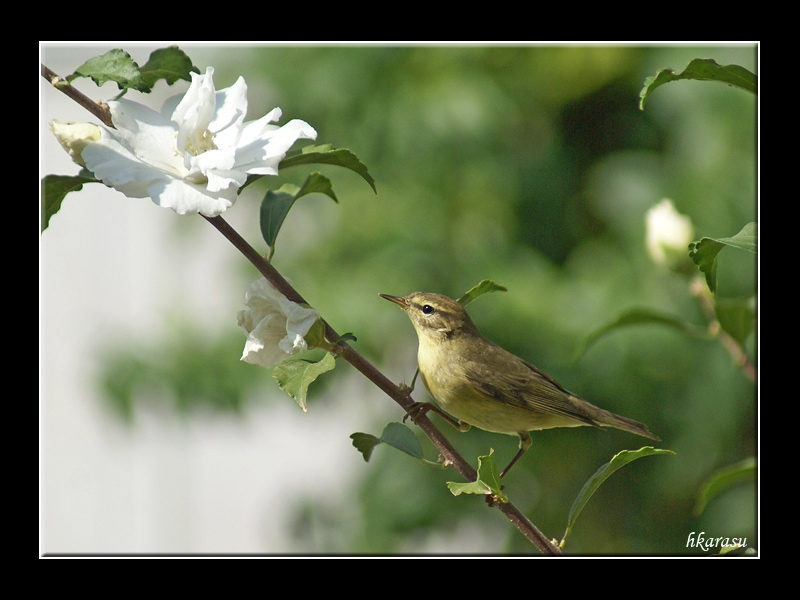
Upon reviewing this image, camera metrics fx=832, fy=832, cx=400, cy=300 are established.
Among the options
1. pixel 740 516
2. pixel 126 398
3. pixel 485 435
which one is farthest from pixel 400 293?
pixel 740 516

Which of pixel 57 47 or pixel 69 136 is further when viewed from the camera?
pixel 57 47

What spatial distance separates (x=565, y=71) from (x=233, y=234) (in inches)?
124

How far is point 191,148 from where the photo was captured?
1184 millimetres

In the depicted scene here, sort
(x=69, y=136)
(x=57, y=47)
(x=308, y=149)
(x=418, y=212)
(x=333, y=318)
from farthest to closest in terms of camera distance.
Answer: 1. (x=418, y=212)
2. (x=333, y=318)
3. (x=57, y=47)
4. (x=308, y=149)
5. (x=69, y=136)

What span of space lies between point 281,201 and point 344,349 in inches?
11.9

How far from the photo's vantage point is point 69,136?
1084 millimetres

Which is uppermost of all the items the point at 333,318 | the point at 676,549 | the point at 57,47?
the point at 57,47

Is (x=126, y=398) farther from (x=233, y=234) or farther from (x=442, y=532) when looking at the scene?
(x=233, y=234)

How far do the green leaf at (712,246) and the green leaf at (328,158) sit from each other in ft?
1.50

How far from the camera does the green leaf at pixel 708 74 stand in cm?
122

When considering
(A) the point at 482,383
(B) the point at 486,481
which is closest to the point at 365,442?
(B) the point at 486,481

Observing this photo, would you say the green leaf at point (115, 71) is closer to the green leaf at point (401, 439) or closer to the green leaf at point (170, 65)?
the green leaf at point (170, 65)

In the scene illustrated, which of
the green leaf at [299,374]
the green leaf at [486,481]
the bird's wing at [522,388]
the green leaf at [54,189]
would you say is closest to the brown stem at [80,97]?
the green leaf at [54,189]

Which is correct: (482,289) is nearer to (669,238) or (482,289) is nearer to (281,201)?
(281,201)
